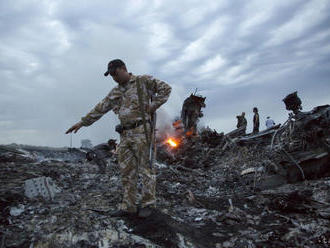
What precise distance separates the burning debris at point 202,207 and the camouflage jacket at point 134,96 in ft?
4.76

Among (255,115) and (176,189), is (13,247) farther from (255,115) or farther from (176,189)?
(255,115)

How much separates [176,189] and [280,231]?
3101 mm

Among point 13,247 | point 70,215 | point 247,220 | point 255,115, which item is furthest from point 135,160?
point 255,115

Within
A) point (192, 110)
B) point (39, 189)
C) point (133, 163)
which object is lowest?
point (39, 189)

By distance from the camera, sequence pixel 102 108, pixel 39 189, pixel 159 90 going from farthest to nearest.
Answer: pixel 39 189 < pixel 102 108 < pixel 159 90

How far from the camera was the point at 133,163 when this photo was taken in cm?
381

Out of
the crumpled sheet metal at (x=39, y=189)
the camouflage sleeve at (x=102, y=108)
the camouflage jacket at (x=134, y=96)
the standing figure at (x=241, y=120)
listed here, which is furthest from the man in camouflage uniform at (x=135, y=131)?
the standing figure at (x=241, y=120)

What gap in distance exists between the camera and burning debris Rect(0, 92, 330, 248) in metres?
3.25

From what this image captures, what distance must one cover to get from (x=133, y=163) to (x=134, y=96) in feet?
3.13

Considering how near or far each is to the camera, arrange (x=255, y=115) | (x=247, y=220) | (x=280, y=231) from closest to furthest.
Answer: (x=280, y=231)
(x=247, y=220)
(x=255, y=115)

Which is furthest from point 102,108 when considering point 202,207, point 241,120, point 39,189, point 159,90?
point 241,120

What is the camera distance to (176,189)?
21.1 ft

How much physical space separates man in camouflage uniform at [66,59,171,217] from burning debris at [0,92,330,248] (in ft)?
1.03

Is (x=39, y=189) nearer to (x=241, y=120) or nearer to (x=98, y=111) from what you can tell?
(x=98, y=111)
